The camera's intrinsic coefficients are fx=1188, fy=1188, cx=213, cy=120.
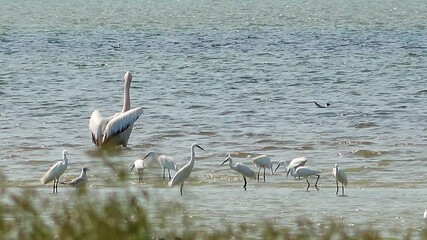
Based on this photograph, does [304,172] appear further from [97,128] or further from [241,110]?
[241,110]

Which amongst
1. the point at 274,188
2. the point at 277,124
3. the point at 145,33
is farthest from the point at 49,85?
the point at 145,33

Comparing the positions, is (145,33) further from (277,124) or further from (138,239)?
(138,239)

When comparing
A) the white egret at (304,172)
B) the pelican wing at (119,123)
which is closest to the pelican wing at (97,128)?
the pelican wing at (119,123)

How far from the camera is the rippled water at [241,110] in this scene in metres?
13.2

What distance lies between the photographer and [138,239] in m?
5.72

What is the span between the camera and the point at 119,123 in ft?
60.5

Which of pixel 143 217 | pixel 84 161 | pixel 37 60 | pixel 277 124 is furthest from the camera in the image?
pixel 37 60

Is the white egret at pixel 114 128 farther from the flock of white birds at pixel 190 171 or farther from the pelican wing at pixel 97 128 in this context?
the flock of white birds at pixel 190 171

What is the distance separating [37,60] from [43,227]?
1260 inches

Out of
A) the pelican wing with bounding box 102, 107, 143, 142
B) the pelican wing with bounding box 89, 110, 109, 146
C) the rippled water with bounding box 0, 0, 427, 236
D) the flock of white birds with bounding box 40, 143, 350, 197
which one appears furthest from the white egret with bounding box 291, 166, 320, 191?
the pelican wing with bounding box 89, 110, 109, 146

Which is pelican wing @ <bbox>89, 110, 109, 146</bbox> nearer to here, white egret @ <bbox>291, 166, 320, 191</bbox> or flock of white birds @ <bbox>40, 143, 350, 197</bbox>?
flock of white birds @ <bbox>40, 143, 350, 197</bbox>

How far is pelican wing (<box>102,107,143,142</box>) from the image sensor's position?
1827 centimetres

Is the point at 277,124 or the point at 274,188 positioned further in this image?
the point at 277,124

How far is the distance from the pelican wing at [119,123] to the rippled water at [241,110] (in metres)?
0.37
